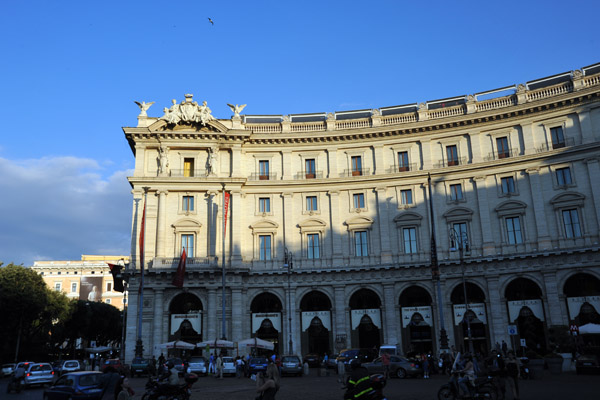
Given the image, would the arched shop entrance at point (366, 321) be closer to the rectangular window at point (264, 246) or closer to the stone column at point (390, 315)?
the stone column at point (390, 315)

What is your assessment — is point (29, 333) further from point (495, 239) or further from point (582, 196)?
point (582, 196)

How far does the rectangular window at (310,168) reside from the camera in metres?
51.0

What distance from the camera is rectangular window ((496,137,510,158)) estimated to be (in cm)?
4700

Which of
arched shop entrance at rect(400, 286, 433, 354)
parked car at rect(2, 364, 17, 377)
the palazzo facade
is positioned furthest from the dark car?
parked car at rect(2, 364, 17, 377)

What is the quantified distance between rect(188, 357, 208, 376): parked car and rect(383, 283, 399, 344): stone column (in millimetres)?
16466

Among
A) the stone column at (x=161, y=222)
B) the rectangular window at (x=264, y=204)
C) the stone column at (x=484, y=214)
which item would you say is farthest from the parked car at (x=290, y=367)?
the stone column at (x=484, y=214)

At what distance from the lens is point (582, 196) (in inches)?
1688

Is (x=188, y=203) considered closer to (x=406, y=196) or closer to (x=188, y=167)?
(x=188, y=167)

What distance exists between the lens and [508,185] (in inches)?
1812

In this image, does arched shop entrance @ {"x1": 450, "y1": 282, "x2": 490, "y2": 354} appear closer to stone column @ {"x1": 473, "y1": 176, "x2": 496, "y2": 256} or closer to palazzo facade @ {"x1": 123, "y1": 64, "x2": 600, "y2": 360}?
palazzo facade @ {"x1": 123, "y1": 64, "x2": 600, "y2": 360}

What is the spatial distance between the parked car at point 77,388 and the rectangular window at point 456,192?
3674 centimetres

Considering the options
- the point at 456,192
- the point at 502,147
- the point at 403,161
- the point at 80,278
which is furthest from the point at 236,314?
the point at 80,278

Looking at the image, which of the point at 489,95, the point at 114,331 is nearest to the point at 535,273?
the point at 489,95

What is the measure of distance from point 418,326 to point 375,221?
10.1 metres
